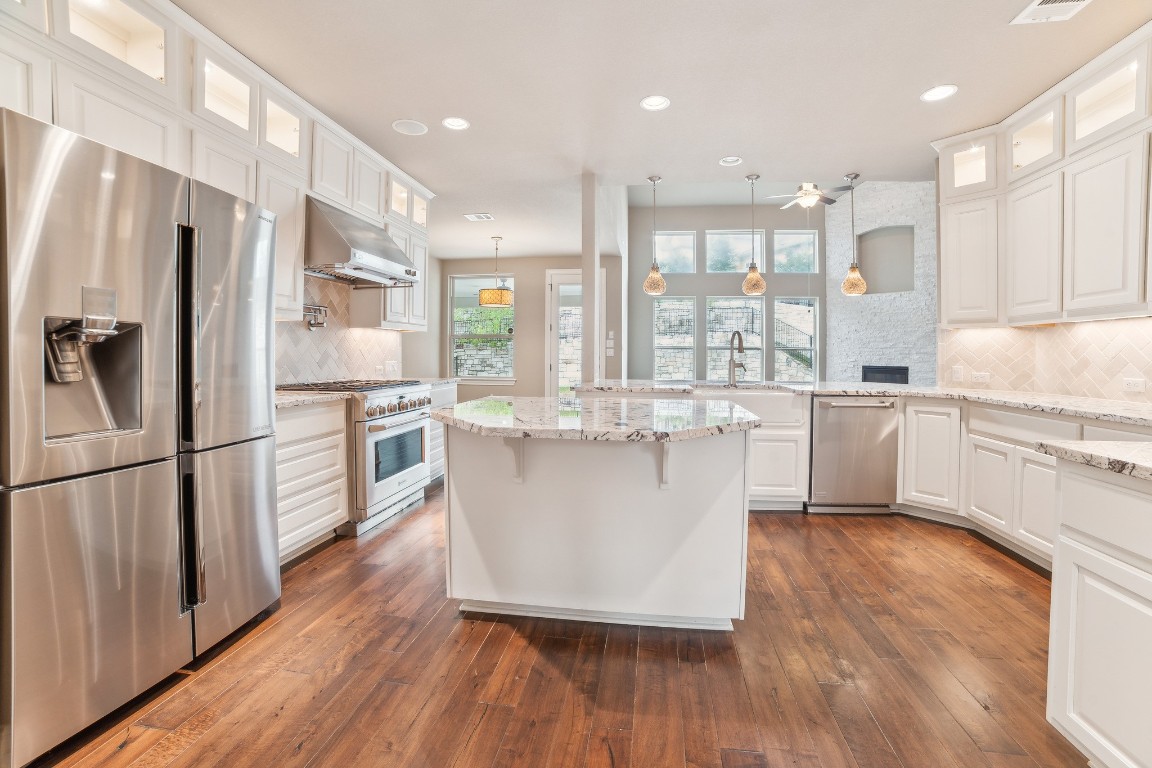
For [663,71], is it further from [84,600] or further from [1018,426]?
[84,600]

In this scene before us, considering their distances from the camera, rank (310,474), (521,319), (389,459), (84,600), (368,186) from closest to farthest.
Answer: (84,600)
(310,474)
(389,459)
(368,186)
(521,319)

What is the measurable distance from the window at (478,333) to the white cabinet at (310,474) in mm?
4740

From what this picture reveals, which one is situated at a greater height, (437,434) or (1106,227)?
(1106,227)

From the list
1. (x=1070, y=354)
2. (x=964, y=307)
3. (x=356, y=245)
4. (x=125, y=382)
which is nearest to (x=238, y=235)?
(x=125, y=382)

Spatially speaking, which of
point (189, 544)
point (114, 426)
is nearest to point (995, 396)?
point (189, 544)

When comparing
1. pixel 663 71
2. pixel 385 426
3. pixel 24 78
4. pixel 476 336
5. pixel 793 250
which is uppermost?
pixel 793 250

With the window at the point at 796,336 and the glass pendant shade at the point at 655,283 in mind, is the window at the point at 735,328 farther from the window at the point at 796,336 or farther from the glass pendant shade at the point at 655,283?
the glass pendant shade at the point at 655,283

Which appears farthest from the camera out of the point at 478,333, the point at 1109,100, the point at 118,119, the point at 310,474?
the point at 478,333

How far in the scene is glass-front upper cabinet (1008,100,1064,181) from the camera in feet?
9.74

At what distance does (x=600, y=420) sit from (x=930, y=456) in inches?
111

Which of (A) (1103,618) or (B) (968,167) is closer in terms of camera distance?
(A) (1103,618)

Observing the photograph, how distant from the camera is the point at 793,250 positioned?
8383 millimetres

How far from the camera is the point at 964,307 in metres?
3.58

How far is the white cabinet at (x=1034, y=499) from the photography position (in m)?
2.62
